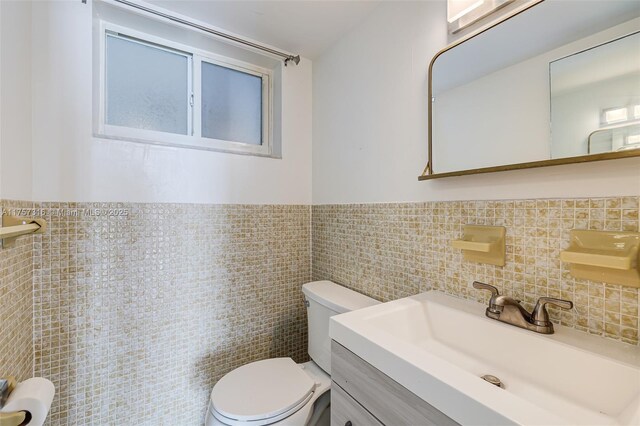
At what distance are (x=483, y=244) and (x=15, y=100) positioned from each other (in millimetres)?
1711

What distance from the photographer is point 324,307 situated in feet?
4.38

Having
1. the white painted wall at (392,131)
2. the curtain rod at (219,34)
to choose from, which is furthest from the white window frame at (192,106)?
the white painted wall at (392,131)

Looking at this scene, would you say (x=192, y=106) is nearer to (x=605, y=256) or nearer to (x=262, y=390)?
(x=262, y=390)

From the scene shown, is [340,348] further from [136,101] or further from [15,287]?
[136,101]

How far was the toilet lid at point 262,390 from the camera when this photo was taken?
1012mm

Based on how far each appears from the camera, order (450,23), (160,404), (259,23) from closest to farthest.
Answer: (450,23) → (160,404) → (259,23)

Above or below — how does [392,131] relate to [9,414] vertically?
above

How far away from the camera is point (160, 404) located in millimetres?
1346

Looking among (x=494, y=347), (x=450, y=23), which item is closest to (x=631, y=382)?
(x=494, y=347)

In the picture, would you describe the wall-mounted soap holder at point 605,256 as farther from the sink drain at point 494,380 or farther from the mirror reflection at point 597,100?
the sink drain at point 494,380

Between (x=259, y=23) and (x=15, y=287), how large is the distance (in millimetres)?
1596

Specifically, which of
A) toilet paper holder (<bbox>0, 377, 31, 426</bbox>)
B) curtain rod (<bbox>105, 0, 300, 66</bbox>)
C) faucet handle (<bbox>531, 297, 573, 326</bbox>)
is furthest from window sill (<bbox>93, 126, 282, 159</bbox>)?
faucet handle (<bbox>531, 297, 573, 326</bbox>)

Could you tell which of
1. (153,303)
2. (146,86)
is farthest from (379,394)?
(146,86)

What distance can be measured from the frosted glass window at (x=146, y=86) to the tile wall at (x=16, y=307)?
2.14 ft
